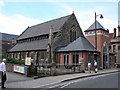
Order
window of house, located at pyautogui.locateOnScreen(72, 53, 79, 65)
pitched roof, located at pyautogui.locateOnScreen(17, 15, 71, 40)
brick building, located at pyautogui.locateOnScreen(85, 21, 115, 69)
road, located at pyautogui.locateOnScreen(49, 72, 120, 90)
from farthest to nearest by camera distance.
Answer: pitched roof, located at pyautogui.locateOnScreen(17, 15, 71, 40)
brick building, located at pyautogui.locateOnScreen(85, 21, 115, 69)
window of house, located at pyautogui.locateOnScreen(72, 53, 79, 65)
road, located at pyautogui.locateOnScreen(49, 72, 120, 90)

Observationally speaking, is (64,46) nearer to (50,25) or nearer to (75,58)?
(75,58)

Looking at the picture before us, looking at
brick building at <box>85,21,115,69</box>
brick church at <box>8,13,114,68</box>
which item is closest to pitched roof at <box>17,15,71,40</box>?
brick church at <box>8,13,114,68</box>

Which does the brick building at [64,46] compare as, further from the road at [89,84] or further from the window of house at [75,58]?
the road at [89,84]

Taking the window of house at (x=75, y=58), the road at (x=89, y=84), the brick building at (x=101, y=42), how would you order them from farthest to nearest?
the brick building at (x=101, y=42) < the window of house at (x=75, y=58) < the road at (x=89, y=84)

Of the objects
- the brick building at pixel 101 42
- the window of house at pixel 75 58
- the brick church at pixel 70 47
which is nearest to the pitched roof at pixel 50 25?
the brick church at pixel 70 47

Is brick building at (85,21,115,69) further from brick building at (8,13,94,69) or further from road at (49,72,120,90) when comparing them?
road at (49,72,120,90)

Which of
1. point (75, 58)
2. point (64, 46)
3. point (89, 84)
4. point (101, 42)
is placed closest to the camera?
point (89, 84)

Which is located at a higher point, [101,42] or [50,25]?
[50,25]

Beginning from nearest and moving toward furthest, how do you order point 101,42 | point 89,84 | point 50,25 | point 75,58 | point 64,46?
point 89,84
point 75,58
point 101,42
point 64,46
point 50,25

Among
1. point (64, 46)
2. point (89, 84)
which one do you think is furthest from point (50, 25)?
point (89, 84)

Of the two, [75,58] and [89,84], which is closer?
[89,84]

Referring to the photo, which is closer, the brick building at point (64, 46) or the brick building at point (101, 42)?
the brick building at point (64, 46)

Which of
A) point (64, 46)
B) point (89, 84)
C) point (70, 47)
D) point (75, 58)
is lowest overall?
point (89, 84)

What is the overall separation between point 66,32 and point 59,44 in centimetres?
359
